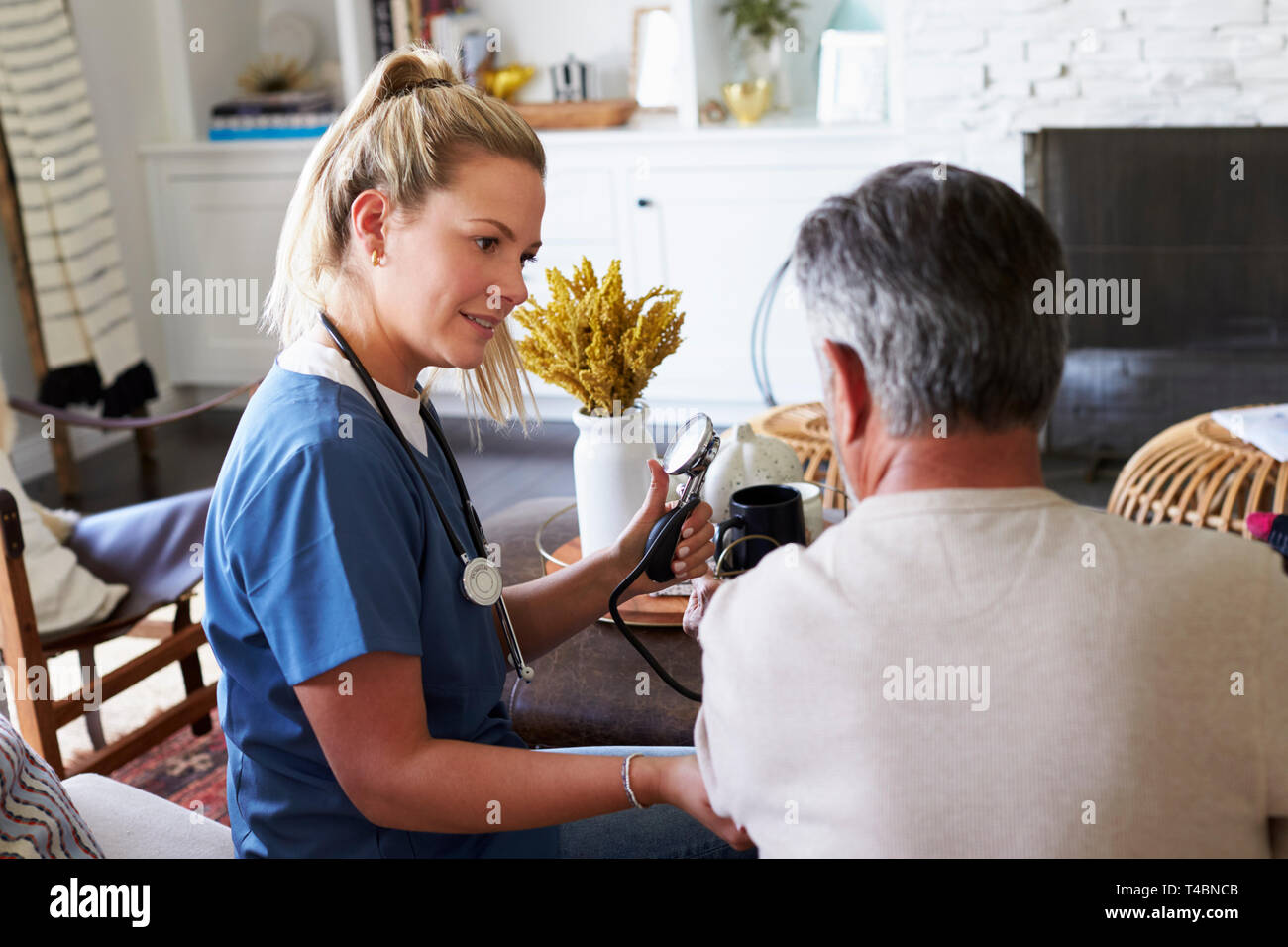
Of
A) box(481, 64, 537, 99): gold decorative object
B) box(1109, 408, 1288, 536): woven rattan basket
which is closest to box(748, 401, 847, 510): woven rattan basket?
box(1109, 408, 1288, 536): woven rattan basket

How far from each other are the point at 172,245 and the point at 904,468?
169 inches

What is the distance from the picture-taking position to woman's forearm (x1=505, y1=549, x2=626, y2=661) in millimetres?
1441

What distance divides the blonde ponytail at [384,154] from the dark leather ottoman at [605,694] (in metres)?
0.48

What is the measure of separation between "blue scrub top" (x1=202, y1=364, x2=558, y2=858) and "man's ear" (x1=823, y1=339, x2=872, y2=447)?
40 cm

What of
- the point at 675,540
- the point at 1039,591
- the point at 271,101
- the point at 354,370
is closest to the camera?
the point at 1039,591

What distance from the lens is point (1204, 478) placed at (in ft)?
7.97

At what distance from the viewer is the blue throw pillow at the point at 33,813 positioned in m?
1.15

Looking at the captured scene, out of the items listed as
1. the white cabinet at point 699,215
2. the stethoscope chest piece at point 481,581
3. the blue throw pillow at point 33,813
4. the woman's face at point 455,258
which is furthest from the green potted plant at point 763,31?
the blue throw pillow at point 33,813

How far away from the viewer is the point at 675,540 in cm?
141

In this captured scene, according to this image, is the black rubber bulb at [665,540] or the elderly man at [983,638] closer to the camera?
the elderly man at [983,638]

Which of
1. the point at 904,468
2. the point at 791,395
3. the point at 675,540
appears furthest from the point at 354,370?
the point at 791,395

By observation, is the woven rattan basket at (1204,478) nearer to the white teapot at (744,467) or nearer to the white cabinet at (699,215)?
the white teapot at (744,467)

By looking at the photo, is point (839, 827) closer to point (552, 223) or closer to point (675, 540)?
point (675, 540)
